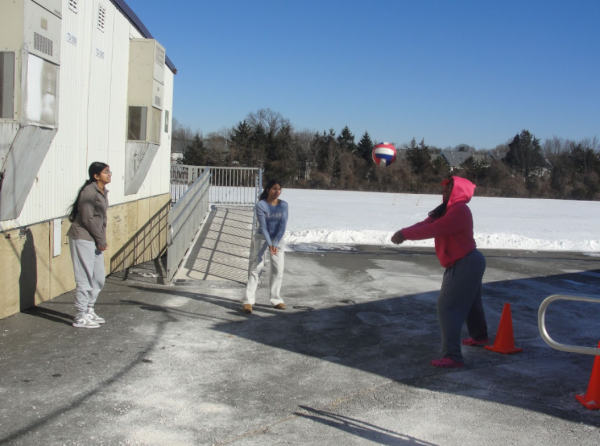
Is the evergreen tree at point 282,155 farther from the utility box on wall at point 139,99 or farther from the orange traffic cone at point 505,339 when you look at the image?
the orange traffic cone at point 505,339

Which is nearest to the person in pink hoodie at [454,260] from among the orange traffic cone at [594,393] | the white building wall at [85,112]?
the orange traffic cone at [594,393]

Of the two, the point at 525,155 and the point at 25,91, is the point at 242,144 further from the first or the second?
the point at 25,91

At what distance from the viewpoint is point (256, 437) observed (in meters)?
3.70

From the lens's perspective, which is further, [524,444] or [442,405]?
[442,405]

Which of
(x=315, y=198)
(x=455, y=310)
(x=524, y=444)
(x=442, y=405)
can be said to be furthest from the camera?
(x=315, y=198)

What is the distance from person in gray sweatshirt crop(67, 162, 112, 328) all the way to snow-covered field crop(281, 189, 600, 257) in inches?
326

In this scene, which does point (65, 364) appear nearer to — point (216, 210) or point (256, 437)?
point (256, 437)

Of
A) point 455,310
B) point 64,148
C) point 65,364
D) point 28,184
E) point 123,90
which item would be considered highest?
point 123,90

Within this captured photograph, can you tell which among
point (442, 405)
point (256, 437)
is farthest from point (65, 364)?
point (442, 405)

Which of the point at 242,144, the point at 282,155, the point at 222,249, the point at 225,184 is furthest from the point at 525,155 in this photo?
the point at 222,249

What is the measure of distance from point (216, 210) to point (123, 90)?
560 cm

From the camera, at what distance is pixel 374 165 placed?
61.6 metres

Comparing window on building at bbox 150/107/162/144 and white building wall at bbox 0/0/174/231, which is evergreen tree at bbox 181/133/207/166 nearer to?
window on building at bbox 150/107/162/144

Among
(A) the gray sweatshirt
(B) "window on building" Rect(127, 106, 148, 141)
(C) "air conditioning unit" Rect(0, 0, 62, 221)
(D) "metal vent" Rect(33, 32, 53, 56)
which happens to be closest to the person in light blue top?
(A) the gray sweatshirt
